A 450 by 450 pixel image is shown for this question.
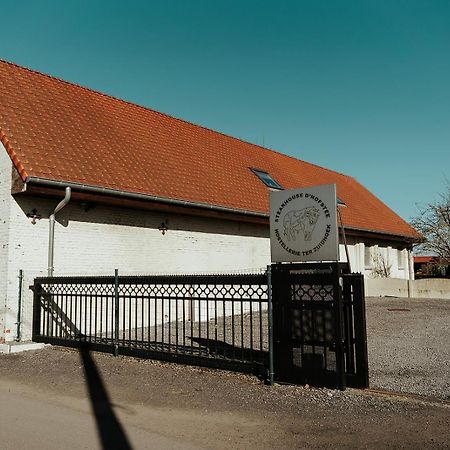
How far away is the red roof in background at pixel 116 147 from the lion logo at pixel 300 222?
5.64 metres

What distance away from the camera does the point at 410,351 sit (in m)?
8.58

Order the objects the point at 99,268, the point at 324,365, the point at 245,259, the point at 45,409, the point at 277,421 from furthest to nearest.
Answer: the point at 245,259, the point at 99,268, the point at 324,365, the point at 45,409, the point at 277,421

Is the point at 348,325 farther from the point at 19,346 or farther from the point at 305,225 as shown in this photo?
the point at 19,346

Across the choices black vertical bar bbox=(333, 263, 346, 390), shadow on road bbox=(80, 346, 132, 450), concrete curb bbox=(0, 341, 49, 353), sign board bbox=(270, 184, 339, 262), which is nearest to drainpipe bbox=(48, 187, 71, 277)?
concrete curb bbox=(0, 341, 49, 353)

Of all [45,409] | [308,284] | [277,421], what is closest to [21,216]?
[45,409]

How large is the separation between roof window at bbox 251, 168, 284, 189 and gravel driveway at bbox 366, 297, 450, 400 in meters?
5.75

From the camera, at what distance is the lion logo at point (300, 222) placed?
6297mm

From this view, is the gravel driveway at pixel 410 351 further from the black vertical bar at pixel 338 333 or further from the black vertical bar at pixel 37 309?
the black vertical bar at pixel 37 309

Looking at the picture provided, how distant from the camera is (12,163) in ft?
33.0

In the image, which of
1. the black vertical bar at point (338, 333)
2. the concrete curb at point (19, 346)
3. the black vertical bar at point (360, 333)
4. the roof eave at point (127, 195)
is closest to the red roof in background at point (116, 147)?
the roof eave at point (127, 195)

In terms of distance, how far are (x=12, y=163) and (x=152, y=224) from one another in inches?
148

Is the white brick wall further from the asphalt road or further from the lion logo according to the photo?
the lion logo

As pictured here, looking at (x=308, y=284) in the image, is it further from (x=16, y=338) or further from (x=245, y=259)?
(x=245, y=259)

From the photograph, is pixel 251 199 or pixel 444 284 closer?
pixel 251 199
